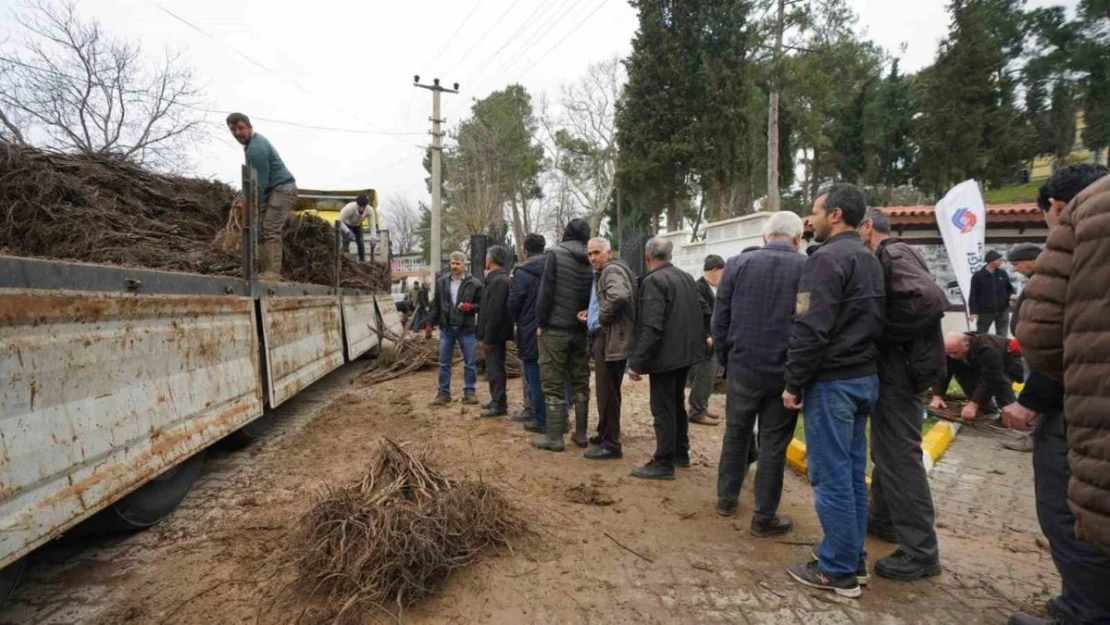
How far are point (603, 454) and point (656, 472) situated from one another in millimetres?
555

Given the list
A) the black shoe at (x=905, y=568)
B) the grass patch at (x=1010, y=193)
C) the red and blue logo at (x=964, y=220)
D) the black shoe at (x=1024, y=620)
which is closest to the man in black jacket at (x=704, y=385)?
the black shoe at (x=905, y=568)

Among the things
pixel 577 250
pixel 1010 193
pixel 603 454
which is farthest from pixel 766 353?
pixel 1010 193

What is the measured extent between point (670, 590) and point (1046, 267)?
195 centimetres

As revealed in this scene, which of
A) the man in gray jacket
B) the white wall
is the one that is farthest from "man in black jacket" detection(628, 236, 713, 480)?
the white wall

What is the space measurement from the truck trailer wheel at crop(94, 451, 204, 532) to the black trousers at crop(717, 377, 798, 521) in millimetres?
3361

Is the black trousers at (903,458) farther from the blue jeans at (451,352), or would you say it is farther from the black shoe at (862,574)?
the blue jeans at (451,352)

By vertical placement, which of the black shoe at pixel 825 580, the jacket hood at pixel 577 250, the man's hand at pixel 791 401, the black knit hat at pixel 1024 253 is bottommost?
the black shoe at pixel 825 580

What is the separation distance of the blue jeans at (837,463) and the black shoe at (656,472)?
1467 mm

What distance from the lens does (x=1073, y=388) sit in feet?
4.55

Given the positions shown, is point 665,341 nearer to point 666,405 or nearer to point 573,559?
point 666,405

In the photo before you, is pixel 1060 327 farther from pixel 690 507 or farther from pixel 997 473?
pixel 997 473

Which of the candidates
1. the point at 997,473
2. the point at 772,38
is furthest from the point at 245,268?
the point at 772,38

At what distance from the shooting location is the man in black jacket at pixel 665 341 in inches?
150

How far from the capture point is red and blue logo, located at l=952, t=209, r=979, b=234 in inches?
327
